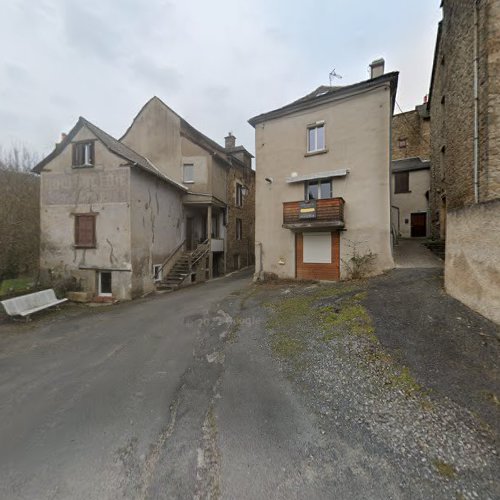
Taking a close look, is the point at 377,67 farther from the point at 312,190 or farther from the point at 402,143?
the point at 402,143

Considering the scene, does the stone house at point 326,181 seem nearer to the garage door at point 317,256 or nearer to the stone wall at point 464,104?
the garage door at point 317,256

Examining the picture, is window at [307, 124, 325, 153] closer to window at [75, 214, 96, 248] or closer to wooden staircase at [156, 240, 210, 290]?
wooden staircase at [156, 240, 210, 290]

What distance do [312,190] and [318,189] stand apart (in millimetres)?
299

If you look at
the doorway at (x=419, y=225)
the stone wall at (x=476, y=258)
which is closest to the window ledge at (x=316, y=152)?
the stone wall at (x=476, y=258)

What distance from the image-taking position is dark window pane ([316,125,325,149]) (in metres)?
11.4

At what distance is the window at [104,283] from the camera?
478 inches

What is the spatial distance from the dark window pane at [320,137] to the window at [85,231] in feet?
37.5

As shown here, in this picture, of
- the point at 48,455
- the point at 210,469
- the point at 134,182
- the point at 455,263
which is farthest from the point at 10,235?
the point at 455,263

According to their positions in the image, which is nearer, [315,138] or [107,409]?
[107,409]

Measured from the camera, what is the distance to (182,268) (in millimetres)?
14992

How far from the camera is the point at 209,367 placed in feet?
15.3

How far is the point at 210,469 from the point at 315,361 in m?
2.51

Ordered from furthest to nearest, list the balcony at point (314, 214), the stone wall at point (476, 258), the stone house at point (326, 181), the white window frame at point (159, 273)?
the white window frame at point (159, 273), the balcony at point (314, 214), the stone house at point (326, 181), the stone wall at point (476, 258)

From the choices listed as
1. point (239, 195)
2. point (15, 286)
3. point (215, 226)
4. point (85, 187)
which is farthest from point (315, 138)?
point (15, 286)
